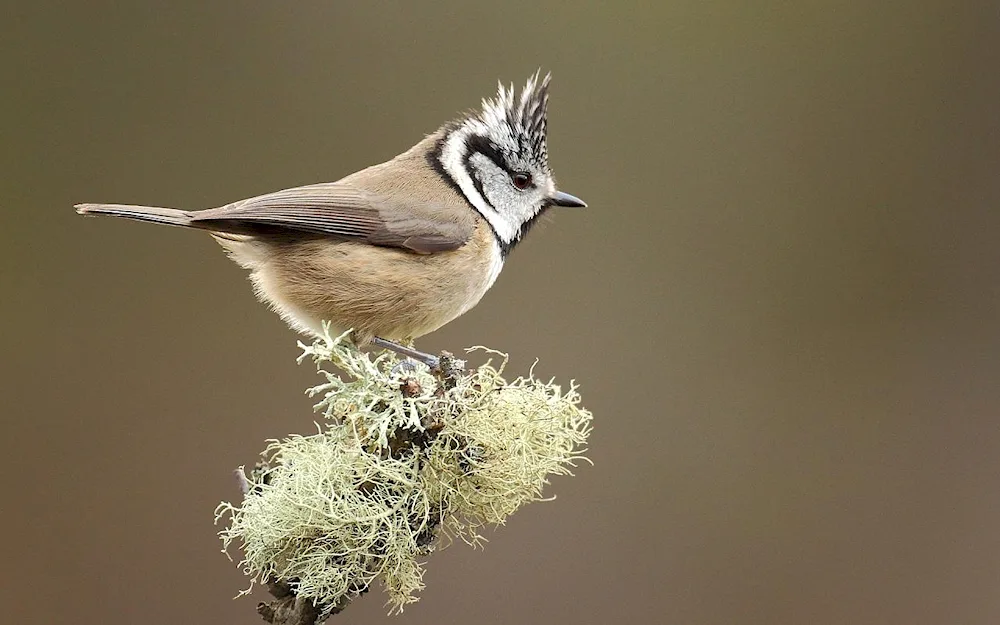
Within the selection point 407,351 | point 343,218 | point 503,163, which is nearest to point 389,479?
point 407,351

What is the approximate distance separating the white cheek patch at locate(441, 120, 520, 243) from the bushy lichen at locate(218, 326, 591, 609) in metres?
0.50

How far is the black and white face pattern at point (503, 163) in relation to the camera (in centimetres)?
167

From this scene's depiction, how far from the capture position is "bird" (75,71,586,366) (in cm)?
159

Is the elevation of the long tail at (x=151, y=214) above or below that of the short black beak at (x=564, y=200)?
below

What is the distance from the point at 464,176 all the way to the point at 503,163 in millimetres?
82

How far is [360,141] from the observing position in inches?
112

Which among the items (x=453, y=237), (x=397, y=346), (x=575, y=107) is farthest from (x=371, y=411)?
(x=575, y=107)

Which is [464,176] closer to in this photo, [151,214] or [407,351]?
[407,351]

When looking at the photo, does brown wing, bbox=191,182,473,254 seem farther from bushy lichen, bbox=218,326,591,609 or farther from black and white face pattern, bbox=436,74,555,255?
bushy lichen, bbox=218,326,591,609

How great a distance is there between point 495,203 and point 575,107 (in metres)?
1.30

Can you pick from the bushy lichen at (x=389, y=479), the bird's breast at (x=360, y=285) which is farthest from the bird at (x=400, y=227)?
the bushy lichen at (x=389, y=479)

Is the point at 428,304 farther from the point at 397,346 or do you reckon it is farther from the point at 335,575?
the point at 335,575

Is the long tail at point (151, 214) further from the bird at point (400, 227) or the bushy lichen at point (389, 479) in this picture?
the bushy lichen at point (389, 479)

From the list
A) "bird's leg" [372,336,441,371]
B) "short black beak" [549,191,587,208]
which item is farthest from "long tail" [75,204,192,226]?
"short black beak" [549,191,587,208]
